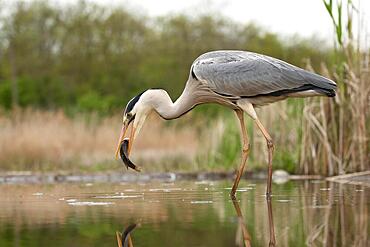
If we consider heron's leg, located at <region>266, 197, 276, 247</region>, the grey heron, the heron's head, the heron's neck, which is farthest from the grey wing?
heron's leg, located at <region>266, 197, 276, 247</region>

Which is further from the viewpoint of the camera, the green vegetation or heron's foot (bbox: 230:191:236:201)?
the green vegetation

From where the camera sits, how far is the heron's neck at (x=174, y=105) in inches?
376

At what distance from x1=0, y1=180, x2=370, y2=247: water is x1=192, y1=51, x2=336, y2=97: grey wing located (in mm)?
1038

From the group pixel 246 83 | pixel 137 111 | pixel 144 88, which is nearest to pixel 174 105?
pixel 137 111

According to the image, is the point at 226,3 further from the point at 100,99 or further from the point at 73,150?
the point at 73,150

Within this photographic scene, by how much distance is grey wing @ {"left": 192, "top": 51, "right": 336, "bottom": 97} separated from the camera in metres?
9.14

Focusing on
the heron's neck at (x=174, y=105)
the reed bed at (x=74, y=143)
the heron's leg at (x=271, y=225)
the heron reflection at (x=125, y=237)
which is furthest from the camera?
the reed bed at (x=74, y=143)

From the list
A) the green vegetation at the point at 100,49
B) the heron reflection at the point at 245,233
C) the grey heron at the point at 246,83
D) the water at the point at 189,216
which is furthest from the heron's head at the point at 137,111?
the green vegetation at the point at 100,49

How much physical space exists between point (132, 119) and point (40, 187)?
191 cm

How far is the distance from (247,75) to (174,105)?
91cm

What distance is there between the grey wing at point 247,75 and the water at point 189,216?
1.04 metres

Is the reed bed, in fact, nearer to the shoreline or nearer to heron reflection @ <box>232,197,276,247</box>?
the shoreline

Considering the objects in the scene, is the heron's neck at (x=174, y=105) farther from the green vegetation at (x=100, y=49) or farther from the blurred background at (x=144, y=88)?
the green vegetation at (x=100, y=49)

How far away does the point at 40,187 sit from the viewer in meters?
11.0
